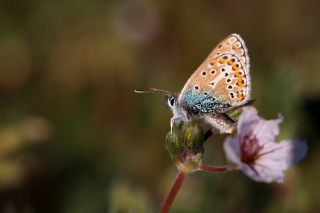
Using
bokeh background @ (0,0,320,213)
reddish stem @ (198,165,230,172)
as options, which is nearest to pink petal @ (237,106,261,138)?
reddish stem @ (198,165,230,172)

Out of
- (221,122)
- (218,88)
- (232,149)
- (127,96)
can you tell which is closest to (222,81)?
(218,88)

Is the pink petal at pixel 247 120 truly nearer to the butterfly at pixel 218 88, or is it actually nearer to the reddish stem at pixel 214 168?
the butterfly at pixel 218 88

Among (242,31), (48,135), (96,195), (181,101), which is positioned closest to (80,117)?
(48,135)

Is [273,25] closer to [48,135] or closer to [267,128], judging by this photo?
[48,135]

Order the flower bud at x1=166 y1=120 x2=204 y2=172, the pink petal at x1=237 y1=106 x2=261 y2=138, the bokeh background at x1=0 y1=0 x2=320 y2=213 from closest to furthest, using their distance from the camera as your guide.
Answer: the flower bud at x1=166 y1=120 x2=204 y2=172, the pink petal at x1=237 y1=106 x2=261 y2=138, the bokeh background at x1=0 y1=0 x2=320 y2=213

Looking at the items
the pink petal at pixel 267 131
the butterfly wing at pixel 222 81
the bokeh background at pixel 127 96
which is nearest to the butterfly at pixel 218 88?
the butterfly wing at pixel 222 81

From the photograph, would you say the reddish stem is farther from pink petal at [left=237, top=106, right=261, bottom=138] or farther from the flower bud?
pink petal at [left=237, top=106, right=261, bottom=138]

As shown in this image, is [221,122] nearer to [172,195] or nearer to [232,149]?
[232,149]
